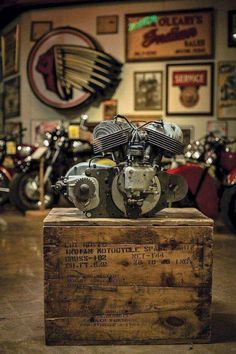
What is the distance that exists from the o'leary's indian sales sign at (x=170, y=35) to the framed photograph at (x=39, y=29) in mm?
1583

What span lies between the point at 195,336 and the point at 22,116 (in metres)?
8.10

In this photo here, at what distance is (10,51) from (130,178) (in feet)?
27.9

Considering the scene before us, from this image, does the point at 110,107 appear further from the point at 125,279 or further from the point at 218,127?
the point at 125,279

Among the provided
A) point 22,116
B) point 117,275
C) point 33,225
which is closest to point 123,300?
point 117,275

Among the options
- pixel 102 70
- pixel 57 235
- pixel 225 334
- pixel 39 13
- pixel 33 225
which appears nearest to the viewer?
pixel 57 235

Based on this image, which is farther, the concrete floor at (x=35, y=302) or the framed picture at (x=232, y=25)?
the framed picture at (x=232, y=25)

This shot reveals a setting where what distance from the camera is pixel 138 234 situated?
104 inches

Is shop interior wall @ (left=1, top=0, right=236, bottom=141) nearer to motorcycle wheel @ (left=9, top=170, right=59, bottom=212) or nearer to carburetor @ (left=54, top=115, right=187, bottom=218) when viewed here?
motorcycle wheel @ (left=9, top=170, right=59, bottom=212)

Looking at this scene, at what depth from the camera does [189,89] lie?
29.7 ft

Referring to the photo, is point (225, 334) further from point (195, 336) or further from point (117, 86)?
point (117, 86)

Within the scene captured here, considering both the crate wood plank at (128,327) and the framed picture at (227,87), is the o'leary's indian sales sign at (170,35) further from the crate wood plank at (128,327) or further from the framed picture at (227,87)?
the crate wood plank at (128,327)

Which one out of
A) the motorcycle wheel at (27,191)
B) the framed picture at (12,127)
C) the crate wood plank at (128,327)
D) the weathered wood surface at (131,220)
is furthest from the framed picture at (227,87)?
the crate wood plank at (128,327)

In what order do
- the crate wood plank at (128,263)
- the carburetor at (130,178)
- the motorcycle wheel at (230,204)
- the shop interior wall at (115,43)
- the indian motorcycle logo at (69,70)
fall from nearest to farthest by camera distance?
the crate wood plank at (128,263) → the carburetor at (130,178) → the motorcycle wheel at (230,204) → the shop interior wall at (115,43) → the indian motorcycle logo at (69,70)

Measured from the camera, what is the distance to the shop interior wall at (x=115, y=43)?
8930 millimetres
